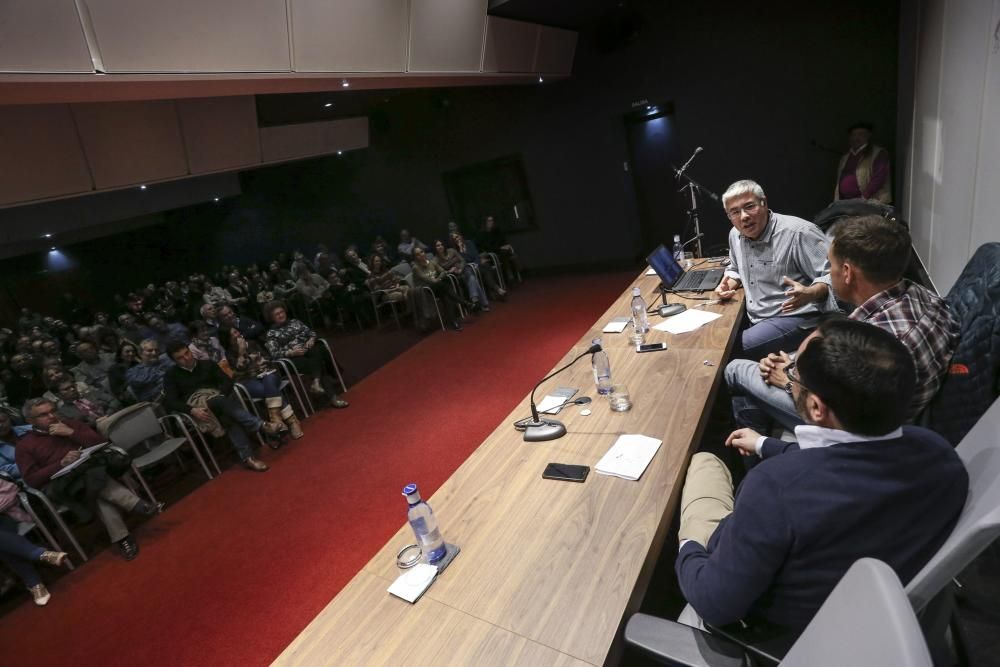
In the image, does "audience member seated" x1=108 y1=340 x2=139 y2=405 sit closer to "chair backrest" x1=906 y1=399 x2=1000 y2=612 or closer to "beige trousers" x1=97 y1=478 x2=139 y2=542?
"beige trousers" x1=97 y1=478 x2=139 y2=542

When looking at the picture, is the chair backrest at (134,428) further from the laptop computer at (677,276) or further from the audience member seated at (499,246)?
the audience member seated at (499,246)

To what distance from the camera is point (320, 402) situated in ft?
16.6

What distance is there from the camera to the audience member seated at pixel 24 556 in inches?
119

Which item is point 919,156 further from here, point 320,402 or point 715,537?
point 320,402

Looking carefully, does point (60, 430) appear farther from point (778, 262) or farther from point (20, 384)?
point (778, 262)

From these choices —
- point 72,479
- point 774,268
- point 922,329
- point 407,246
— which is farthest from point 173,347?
point 922,329

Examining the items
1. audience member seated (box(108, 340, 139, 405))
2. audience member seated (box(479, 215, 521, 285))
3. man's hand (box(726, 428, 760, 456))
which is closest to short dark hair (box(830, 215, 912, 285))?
man's hand (box(726, 428, 760, 456))

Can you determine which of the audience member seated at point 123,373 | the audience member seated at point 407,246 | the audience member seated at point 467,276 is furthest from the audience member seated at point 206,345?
the audience member seated at point 407,246

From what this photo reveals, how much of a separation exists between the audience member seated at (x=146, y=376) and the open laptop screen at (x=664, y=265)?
14.2 feet

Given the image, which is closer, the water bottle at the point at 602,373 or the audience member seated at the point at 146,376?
the water bottle at the point at 602,373

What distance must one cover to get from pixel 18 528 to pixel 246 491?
4.22ft

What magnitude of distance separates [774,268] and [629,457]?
1775 mm

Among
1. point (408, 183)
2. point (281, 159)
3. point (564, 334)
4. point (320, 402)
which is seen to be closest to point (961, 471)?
point (564, 334)

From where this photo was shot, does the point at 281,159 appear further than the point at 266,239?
No
